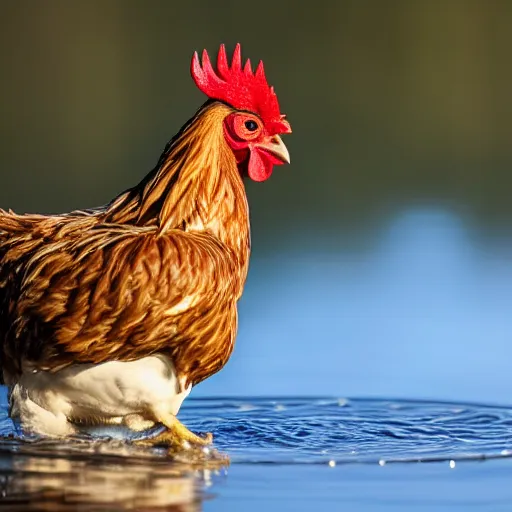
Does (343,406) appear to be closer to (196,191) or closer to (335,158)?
(196,191)

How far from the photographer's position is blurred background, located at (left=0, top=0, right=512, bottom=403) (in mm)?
8016

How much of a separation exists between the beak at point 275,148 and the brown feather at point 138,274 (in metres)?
0.22

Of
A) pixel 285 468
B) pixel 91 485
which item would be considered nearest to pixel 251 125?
pixel 285 468

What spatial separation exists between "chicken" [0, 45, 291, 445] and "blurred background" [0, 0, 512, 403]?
1681mm

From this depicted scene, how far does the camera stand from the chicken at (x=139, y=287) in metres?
5.01

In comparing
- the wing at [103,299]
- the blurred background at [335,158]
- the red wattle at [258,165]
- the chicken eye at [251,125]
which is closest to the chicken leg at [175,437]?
the wing at [103,299]

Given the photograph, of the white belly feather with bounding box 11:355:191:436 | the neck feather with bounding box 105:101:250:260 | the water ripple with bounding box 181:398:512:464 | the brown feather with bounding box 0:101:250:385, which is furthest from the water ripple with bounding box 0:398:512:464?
the neck feather with bounding box 105:101:250:260

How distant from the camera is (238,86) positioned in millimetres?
5645

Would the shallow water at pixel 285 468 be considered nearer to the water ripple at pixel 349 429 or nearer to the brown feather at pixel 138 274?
the water ripple at pixel 349 429

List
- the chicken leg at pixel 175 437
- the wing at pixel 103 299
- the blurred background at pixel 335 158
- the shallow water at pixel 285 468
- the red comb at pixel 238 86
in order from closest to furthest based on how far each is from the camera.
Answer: the shallow water at pixel 285 468 → the wing at pixel 103 299 → the chicken leg at pixel 175 437 → the red comb at pixel 238 86 → the blurred background at pixel 335 158

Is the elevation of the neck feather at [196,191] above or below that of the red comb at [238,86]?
below

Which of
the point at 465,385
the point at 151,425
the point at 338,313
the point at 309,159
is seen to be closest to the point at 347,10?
the point at 309,159

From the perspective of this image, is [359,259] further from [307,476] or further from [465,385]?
[307,476]

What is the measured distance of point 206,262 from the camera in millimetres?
5160
